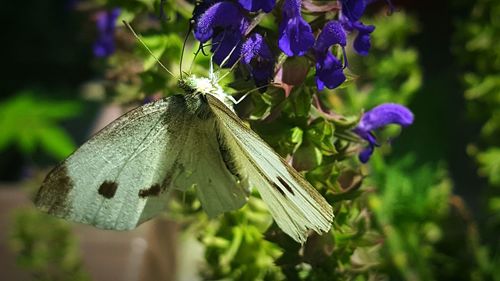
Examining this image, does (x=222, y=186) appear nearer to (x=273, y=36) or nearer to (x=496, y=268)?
(x=273, y=36)

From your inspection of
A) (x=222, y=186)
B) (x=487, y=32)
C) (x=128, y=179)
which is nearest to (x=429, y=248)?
(x=487, y=32)

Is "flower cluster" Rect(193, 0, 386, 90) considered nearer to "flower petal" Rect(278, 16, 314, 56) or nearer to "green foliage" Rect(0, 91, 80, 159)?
"flower petal" Rect(278, 16, 314, 56)

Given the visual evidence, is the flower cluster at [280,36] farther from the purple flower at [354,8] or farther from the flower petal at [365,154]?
the flower petal at [365,154]

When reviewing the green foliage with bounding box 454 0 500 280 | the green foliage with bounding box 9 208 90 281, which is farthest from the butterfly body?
the green foliage with bounding box 454 0 500 280

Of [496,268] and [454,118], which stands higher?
[454,118]

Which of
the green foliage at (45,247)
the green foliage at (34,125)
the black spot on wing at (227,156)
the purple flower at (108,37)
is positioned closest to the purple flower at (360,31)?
the black spot on wing at (227,156)

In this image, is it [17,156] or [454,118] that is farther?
[17,156]

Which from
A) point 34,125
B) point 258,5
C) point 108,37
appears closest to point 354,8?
point 258,5
